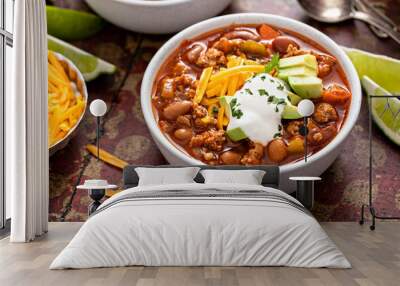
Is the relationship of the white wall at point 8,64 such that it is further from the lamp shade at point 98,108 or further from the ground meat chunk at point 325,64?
the ground meat chunk at point 325,64

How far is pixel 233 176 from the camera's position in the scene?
16.9 feet

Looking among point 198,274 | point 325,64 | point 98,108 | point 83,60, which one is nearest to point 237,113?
point 325,64

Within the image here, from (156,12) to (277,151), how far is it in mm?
1573

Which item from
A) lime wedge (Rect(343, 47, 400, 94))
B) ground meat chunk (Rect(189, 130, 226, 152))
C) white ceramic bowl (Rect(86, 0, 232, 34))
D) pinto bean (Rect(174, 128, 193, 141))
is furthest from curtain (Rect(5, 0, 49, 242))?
lime wedge (Rect(343, 47, 400, 94))

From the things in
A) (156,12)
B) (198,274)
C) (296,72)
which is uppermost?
(156,12)

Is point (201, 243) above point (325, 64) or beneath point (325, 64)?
beneath

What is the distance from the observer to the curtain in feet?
15.4

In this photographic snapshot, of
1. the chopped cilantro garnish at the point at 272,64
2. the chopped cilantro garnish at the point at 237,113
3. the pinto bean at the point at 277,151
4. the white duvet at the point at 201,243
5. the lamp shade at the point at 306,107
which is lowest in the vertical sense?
the white duvet at the point at 201,243

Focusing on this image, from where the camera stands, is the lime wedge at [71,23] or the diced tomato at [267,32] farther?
the lime wedge at [71,23]

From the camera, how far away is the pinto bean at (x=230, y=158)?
17.7 ft

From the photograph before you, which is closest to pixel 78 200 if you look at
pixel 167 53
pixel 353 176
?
pixel 167 53

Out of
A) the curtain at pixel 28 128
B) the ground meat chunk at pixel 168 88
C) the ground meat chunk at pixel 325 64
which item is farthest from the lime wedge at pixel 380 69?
the curtain at pixel 28 128

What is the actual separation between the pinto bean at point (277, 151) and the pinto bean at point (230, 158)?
28 cm

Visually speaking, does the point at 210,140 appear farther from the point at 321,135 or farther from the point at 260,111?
the point at 321,135
